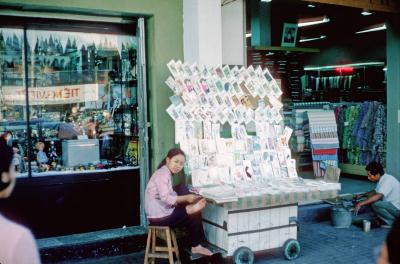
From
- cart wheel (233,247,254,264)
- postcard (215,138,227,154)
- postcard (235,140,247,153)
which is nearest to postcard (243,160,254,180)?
postcard (235,140,247,153)

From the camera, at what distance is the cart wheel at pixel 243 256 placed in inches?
226

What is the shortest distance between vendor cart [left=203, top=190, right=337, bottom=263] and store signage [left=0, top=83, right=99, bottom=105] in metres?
2.49

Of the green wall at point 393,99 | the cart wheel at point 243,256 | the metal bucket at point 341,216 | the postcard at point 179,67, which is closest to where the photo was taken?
the cart wheel at point 243,256

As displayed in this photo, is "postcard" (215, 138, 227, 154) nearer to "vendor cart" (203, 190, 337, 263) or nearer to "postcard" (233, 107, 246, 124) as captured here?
"postcard" (233, 107, 246, 124)

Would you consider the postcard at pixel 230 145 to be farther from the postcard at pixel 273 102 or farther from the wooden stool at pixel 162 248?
the wooden stool at pixel 162 248

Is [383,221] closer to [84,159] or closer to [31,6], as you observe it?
[84,159]

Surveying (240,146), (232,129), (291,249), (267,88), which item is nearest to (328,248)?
(291,249)

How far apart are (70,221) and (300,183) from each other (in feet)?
10.3

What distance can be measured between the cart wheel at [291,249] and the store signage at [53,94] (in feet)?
11.1

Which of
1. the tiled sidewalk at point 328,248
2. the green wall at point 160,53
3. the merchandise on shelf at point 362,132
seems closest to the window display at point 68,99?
the green wall at point 160,53

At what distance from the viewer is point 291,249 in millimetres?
6203

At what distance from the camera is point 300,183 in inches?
254

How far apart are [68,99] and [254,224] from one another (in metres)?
3.18

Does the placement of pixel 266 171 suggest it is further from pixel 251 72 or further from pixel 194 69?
pixel 194 69
